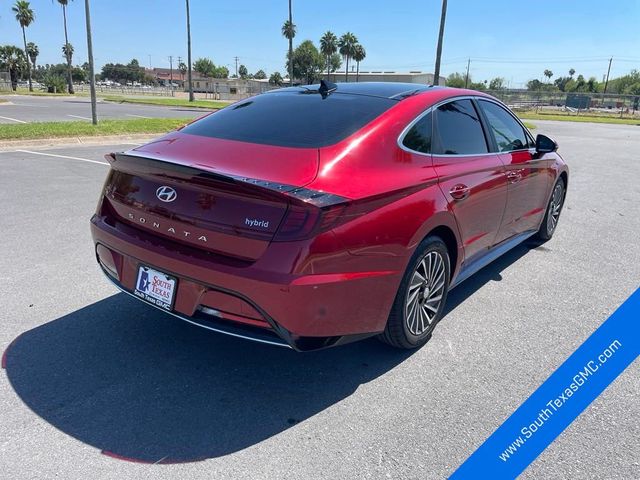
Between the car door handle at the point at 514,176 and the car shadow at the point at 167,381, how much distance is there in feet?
6.09

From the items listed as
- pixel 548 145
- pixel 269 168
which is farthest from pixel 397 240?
pixel 548 145

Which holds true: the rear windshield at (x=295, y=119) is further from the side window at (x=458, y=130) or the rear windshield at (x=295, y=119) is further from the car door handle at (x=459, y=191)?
the car door handle at (x=459, y=191)

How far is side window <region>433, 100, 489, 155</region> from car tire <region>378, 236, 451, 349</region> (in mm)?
717

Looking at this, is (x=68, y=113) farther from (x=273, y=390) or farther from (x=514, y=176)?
(x=273, y=390)

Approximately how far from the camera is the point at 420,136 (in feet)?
10.8

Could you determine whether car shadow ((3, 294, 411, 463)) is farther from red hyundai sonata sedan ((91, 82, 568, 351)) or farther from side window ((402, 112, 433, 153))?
side window ((402, 112, 433, 153))

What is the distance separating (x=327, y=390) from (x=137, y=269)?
1.30 metres

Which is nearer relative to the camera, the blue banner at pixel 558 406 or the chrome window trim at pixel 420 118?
the blue banner at pixel 558 406

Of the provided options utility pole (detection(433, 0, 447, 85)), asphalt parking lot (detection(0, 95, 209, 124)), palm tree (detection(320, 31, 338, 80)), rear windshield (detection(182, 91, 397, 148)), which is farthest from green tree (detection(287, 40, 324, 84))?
rear windshield (detection(182, 91, 397, 148))

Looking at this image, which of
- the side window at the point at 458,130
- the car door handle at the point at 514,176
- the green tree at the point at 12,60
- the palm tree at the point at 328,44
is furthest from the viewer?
the palm tree at the point at 328,44

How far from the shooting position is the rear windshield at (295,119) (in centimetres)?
301

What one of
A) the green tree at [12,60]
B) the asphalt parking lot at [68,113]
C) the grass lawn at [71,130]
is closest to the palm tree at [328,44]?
the green tree at [12,60]

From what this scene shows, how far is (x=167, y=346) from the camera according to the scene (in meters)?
3.30

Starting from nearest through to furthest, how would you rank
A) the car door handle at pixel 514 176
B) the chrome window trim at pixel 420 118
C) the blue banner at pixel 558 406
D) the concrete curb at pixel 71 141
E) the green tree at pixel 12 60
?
the blue banner at pixel 558 406, the chrome window trim at pixel 420 118, the car door handle at pixel 514 176, the concrete curb at pixel 71 141, the green tree at pixel 12 60
